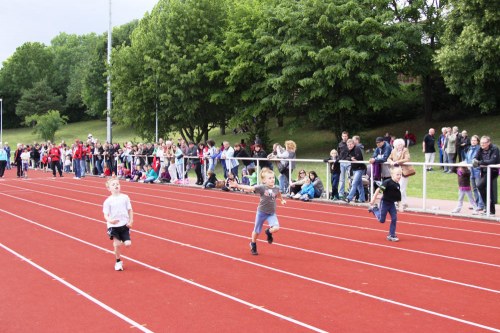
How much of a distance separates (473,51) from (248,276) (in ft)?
89.0

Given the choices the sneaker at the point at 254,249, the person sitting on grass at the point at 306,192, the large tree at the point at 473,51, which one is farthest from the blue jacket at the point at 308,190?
the large tree at the point at 473,51

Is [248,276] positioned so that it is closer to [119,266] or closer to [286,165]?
[119,266]

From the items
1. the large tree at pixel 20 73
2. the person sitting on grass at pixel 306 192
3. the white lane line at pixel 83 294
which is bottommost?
the white lane line at pixel 83 294

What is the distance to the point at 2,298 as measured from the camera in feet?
24.6

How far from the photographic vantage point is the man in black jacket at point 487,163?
568 inches

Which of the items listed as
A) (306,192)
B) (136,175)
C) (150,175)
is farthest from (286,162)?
A: (136,175)

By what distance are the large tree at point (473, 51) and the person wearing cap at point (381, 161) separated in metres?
16.8

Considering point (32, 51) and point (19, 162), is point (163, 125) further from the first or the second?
point (32, 51)

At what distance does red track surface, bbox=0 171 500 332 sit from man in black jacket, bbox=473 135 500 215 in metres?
0.87

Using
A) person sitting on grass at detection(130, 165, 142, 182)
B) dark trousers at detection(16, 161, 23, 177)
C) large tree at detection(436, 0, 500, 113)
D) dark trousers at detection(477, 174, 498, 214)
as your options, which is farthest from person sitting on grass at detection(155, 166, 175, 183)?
large tree at detection(436, 0, 500, 113)

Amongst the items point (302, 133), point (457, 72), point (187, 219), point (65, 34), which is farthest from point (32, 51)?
point (187, 219)

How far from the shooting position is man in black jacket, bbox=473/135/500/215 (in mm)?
14438

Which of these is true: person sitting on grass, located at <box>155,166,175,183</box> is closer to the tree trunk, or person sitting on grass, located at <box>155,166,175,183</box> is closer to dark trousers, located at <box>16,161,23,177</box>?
dark trousers, located at <box>16,161,23,177</box>

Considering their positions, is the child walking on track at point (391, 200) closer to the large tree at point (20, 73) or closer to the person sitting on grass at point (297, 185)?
the person sitting on grass at point (297, 185)
